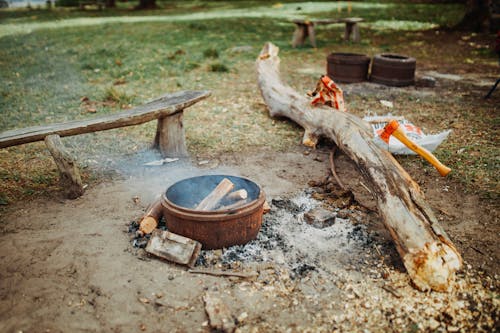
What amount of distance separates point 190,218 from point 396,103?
5055 millimetres

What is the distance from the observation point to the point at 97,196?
400cm

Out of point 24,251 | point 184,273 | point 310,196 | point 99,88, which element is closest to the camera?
point 184,273

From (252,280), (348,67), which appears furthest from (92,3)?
(252,280)

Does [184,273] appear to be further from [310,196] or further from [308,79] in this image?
[308,79]

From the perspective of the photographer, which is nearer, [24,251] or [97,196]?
[24,251]

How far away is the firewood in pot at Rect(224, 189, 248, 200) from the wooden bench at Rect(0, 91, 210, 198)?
60.3 inches

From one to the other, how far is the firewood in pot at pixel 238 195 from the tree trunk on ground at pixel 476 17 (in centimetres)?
1246

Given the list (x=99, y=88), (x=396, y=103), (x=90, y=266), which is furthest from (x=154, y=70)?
(x=90, y=266)

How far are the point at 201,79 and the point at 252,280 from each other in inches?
240

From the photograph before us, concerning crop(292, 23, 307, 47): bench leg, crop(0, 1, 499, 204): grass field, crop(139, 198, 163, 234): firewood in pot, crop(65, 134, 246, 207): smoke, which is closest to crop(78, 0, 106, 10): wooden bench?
crop(0, 1, 499, 204): grass field

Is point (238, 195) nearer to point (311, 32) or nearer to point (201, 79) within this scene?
point (201, 79)

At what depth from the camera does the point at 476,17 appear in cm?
1276

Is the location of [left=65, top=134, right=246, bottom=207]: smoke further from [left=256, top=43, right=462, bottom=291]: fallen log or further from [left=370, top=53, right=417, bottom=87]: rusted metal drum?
[left=370, top=53, right=417, bottom=87]: rusted metal drum

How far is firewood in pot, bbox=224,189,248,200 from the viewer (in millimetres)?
3229
